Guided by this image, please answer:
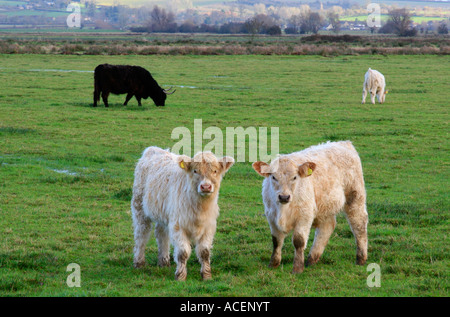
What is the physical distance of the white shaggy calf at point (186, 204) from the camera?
6.20m

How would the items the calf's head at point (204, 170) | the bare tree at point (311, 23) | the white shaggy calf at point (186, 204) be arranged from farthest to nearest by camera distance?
the bare tree at point (311, 23) → the white shaggy calf at point (186, 204) → the calf's head at point (204, 170)

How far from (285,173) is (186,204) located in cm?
121

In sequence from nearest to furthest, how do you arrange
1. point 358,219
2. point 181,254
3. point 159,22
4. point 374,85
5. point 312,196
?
point 181,254
point 312,196
point 358,219
point 374,85
point 159,22

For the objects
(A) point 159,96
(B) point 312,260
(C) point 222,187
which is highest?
(A) point 159,96

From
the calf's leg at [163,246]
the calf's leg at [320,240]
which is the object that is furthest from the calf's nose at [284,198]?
the calf's leg at [163,246]

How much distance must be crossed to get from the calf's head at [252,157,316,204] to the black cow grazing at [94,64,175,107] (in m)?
16.7

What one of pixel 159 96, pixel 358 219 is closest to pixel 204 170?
pixel 358 219

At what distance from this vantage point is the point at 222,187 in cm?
1136

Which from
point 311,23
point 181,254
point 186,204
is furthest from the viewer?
point 311,23

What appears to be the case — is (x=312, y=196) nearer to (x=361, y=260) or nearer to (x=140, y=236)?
(x=361, y=260)

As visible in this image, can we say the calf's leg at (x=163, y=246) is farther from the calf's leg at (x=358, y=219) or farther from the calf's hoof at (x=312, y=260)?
the calf's leg at (x=358, y=219)

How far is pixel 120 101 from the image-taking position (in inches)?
1012

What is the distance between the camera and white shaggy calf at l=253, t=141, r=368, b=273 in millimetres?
6504
